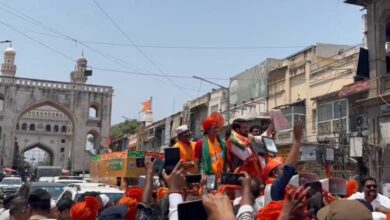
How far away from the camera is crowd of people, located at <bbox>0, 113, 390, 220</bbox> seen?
2139 millimetres

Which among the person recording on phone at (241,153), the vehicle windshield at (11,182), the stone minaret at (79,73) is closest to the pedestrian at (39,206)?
the person recording on phone at (241,153)

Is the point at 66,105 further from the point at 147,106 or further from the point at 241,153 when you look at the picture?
the point at 241,153

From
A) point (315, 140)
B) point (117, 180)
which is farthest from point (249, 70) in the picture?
point (117, 180)

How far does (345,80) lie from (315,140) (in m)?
2.86

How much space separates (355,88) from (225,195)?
1677cm

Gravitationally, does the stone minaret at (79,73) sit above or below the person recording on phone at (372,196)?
above

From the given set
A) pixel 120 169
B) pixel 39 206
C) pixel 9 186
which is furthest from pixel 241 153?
pixel 9 186

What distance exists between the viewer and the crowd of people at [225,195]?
2139 mm

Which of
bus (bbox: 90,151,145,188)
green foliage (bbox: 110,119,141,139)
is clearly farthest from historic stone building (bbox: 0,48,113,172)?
bus (bbox: 90,151,145,188)

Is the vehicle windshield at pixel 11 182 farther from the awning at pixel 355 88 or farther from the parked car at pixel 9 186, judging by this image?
the awning at pixel 355 88

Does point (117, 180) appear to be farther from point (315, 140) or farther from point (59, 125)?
point (59, 125)

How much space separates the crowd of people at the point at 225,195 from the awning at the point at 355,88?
12536 millimetres

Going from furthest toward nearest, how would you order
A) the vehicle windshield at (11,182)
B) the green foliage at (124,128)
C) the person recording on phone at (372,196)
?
1. the green foliage at (124,128)
2. the vehicle windshield at (11,182)
3. the person recording on phone at (372,196)

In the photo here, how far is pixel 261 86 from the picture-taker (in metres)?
26.2
